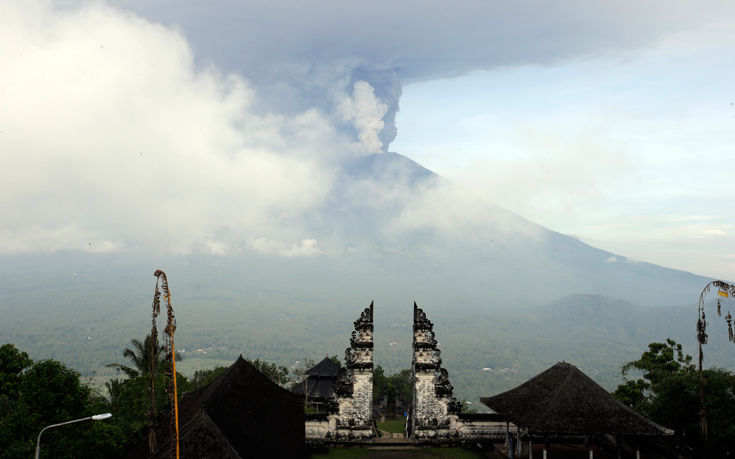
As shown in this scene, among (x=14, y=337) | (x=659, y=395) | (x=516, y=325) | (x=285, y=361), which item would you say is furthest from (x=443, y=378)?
(x=516, y=325)

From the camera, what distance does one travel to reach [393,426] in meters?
27.6

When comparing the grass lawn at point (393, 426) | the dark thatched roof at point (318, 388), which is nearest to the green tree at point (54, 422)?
the grass lawn at point (393, 426)

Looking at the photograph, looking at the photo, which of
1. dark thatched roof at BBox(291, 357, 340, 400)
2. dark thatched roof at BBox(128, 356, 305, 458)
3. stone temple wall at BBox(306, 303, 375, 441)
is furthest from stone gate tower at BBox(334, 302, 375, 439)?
dark thatched roof at BBox(291, 357, 340, 400)

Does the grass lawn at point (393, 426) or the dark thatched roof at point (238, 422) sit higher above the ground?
the dark thatched roof at point (238, 422)

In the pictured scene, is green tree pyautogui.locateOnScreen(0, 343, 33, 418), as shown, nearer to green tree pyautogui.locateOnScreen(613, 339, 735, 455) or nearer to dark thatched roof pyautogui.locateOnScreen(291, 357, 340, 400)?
dark thatched roof pyautogui.locateOnScreen(291, 357, 340, 400)

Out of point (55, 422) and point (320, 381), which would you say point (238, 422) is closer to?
point (55, 422)

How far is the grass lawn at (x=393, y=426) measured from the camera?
26.3m

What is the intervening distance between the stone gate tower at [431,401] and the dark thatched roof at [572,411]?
2.74 m

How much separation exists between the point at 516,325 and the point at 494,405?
174164 mm

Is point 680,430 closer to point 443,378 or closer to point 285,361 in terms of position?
point 443,378

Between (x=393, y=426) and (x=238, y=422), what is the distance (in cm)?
1627

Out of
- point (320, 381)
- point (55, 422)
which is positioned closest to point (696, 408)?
point (320, 381)

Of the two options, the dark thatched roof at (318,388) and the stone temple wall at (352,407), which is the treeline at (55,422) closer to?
the stone temple wall at (352,407)

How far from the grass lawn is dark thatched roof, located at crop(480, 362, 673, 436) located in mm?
8001
